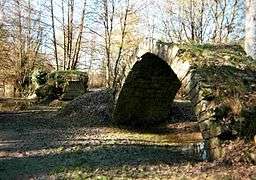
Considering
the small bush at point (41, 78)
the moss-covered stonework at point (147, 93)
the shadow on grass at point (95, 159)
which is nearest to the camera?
the shadow on grass at point (95, 159)

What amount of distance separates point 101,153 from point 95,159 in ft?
2.00

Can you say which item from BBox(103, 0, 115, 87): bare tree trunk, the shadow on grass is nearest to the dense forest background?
BBox(103, 0, 115, 87): bare tree trunk

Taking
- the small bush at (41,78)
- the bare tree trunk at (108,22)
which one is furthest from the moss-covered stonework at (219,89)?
the bare tree trunk at (108,22)

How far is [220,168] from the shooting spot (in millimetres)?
7039

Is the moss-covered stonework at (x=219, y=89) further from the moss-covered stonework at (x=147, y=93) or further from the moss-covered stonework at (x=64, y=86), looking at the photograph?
the moss-covered stonework at (x=64, y=86)

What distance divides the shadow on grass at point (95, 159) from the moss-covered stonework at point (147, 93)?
137 inches

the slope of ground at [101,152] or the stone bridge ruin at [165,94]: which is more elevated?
the stone bridge ruin at [165,94]

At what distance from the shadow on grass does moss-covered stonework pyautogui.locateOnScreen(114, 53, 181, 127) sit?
11.4ft

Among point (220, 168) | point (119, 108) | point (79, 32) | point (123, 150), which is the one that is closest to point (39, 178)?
point (123, 150)

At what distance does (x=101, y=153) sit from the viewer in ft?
31.9

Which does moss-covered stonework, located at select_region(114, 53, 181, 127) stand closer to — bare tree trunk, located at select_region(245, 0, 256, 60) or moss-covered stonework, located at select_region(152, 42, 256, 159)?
moss-covered stonework, located at select_region(152, 42, 256, 159)

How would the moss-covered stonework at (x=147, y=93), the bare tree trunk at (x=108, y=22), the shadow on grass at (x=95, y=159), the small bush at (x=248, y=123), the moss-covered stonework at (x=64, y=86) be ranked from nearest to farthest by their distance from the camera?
the small bush at (x=248, y=123), the shadow on grass at (x=95, y=159), the moss-covered stonework at (x=147, y=93), the moss-covered stonework at (x=64, y=86), the bare tree trunk at (x=108, y=22)

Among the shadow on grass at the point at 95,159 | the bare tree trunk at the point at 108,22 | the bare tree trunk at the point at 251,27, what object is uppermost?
the bare tree trunk at the point at 108,22

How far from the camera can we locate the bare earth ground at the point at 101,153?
24.8 feet
